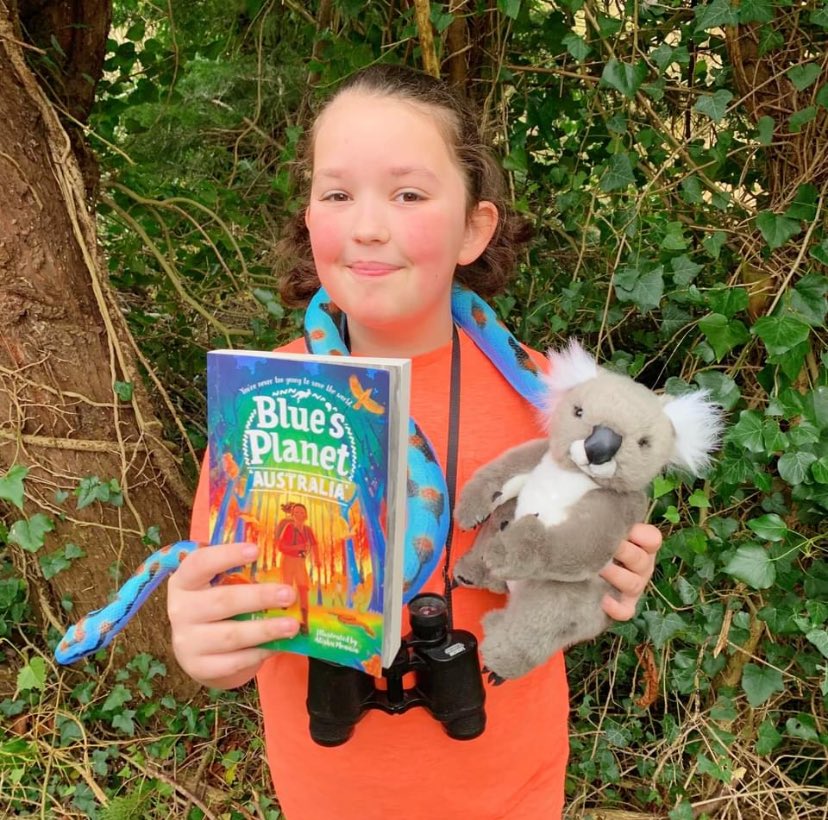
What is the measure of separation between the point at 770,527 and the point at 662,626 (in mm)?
298

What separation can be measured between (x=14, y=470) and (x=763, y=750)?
63.7 inches

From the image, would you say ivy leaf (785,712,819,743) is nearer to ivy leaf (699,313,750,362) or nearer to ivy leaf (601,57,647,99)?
ivy leaf (699,313,750,362)

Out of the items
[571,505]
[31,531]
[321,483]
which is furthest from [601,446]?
[31,531]

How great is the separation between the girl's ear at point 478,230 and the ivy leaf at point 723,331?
443 mm

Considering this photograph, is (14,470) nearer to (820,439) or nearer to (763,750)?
(820,439)

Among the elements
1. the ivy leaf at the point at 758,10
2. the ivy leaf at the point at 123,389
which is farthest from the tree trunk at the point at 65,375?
the ivy leaf at the point at 758,10

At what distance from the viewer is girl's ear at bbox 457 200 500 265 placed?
3.28 ft

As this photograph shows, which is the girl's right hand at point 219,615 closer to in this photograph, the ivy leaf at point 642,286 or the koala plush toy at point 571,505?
the koala plush toy at point 571,505

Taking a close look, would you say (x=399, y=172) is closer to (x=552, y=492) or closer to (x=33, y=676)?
(x=552, y=492)

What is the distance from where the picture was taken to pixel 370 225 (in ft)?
2.67

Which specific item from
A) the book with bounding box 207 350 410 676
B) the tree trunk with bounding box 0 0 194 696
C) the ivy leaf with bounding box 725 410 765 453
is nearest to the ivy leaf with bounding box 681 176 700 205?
the ivy leaf with bounding box 725 410 765 453

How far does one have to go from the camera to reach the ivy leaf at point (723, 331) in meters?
1.19

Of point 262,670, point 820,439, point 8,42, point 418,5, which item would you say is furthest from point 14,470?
point 820,439

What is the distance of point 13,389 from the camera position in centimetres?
136
